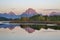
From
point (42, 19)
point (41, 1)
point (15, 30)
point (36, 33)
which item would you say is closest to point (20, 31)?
point (15, 30)

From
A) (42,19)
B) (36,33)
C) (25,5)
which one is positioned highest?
(25,5)

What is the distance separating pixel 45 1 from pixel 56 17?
0.22 meters

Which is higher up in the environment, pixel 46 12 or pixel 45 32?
pixel 46 12

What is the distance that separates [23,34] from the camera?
1.26 m

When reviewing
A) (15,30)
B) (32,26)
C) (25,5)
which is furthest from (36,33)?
(25,5)

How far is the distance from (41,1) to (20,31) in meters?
0.41

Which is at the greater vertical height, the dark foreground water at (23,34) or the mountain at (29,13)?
the mountain at (29,13)

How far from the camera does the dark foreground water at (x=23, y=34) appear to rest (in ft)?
4.10

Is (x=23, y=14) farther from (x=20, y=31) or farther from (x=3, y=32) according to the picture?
(x=3, y=32)

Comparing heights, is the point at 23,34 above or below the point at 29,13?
below

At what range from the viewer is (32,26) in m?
1.26

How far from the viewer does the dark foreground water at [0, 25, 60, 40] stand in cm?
125

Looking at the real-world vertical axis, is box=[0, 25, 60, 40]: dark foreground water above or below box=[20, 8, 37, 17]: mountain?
below

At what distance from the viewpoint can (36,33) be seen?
49.5 inches
